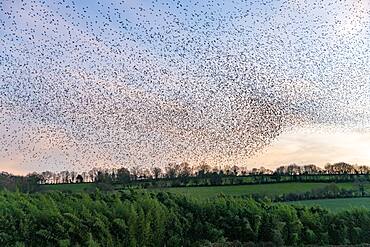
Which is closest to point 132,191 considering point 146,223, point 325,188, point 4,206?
point 146,223

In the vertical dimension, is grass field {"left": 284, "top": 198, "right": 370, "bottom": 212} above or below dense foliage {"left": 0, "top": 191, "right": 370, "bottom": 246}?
above

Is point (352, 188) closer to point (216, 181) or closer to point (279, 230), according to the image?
point (216, 181)

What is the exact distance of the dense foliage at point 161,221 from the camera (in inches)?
390

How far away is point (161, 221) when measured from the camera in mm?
11195

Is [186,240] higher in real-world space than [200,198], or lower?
lower

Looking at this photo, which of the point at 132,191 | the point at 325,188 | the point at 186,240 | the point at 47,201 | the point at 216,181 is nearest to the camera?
the point at 47,201

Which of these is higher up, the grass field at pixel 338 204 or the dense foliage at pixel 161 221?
the grass field at pixel 338 204

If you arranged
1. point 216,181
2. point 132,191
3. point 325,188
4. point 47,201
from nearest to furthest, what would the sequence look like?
point 47,201
point 132,191
point 216,181
point 325,188

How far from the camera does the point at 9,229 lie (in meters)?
9.61

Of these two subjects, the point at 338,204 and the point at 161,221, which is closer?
the point at 161,221

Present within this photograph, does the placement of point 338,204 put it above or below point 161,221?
above

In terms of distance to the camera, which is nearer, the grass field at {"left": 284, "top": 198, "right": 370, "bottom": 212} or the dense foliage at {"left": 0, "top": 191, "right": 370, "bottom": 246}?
the dense foliage at {"left": 0, "top": 191, "right": 370, "bottom": 246}

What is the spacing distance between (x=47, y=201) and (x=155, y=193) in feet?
8.78

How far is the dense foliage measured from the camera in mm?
9894
